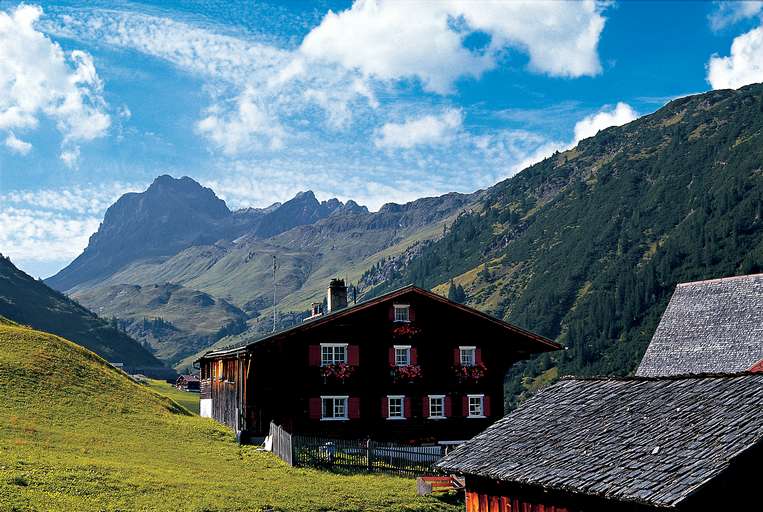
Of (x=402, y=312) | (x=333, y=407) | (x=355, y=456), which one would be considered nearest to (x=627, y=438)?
(x=355, y=456)

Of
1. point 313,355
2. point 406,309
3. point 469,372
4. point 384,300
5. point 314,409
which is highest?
point 384,300

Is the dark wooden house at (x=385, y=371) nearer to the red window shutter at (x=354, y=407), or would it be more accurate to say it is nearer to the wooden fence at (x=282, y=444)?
the red window shutter at (x=354, y=407)

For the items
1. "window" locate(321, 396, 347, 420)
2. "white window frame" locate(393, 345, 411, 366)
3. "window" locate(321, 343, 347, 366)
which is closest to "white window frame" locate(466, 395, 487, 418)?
"white window frame" locate(393, 345, 411, 366)

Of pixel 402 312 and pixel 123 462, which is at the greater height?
pixel 402 312

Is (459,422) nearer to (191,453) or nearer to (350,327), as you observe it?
(350,327)

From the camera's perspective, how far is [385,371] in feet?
171

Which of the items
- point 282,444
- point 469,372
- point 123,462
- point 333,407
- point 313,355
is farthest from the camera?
point 469,372

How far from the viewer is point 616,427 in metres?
17.9

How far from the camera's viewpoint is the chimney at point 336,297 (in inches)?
2376

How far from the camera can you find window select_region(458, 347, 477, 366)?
53.4 meters

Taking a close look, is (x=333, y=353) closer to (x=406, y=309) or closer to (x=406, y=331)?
(x=406, y=331)

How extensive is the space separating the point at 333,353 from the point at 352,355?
1158 mm

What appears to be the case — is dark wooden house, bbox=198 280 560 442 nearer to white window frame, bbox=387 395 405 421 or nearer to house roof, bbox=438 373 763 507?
white window frame, bbox=387 395 405 421

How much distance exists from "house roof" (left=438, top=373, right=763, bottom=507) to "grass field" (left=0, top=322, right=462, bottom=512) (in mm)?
12250
